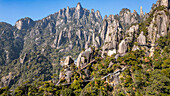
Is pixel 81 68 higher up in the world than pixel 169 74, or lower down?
higher up

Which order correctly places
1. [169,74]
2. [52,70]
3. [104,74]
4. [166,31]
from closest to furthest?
[169,74] < [104,74] < [166,31] < [52,70]

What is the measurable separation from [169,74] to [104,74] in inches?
1239

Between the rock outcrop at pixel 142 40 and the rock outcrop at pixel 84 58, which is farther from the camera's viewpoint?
the rock outcrop at pixel 142 40

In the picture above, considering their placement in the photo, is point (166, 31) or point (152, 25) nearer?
point (166, 31)

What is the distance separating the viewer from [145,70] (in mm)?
57219

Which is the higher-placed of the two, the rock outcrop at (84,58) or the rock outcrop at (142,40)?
the rock outcrop at (142,40)

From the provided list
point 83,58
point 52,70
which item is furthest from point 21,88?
point 52,70

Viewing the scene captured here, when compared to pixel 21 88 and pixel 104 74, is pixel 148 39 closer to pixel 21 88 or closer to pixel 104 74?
pixel 104 74

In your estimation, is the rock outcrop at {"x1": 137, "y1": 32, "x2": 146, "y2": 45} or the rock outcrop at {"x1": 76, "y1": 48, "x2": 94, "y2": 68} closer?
the rock outcrop at {"x1": 76, "y1": 48, "x2": 94, "y2": 68}

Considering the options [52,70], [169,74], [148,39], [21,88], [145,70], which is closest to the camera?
[169,74]

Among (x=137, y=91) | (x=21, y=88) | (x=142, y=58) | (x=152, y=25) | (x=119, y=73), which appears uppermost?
(x=152, y=25)

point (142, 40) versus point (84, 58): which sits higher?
point (142, 40)

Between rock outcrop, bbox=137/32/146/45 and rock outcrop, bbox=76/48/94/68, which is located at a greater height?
rock outcrop, bbox=137/32/146/45

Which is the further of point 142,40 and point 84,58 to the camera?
point 142,40
